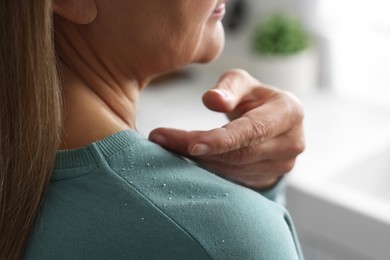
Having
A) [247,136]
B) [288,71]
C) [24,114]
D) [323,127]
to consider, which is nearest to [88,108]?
[24,114]

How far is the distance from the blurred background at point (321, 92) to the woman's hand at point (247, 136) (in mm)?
521

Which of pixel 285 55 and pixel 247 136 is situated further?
pixel 285 55

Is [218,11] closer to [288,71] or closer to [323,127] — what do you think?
[323,127]

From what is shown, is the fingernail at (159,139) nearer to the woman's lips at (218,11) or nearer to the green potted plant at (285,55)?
the woman's lips at (218,11)

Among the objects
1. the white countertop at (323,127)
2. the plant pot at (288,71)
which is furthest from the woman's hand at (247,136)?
the plant pot at (288,71)

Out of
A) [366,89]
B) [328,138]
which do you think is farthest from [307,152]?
[366,89]

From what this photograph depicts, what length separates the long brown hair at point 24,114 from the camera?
1.63 feet

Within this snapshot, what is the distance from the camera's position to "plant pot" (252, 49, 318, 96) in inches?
73.2

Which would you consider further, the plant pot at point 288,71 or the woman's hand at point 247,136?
the plant pot at point 288,71

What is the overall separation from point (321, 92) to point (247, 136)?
4.50ft

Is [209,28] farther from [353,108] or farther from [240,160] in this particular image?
[353,108]

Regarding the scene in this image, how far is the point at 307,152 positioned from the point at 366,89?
0.54 m

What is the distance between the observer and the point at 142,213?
1.63 feet

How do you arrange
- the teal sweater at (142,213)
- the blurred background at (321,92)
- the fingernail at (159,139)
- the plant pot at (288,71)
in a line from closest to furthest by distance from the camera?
the teal sweater at (142,213) → the fingernail at (159,139) → the blurred background at (321,92) → the plant pot at (288,71)
